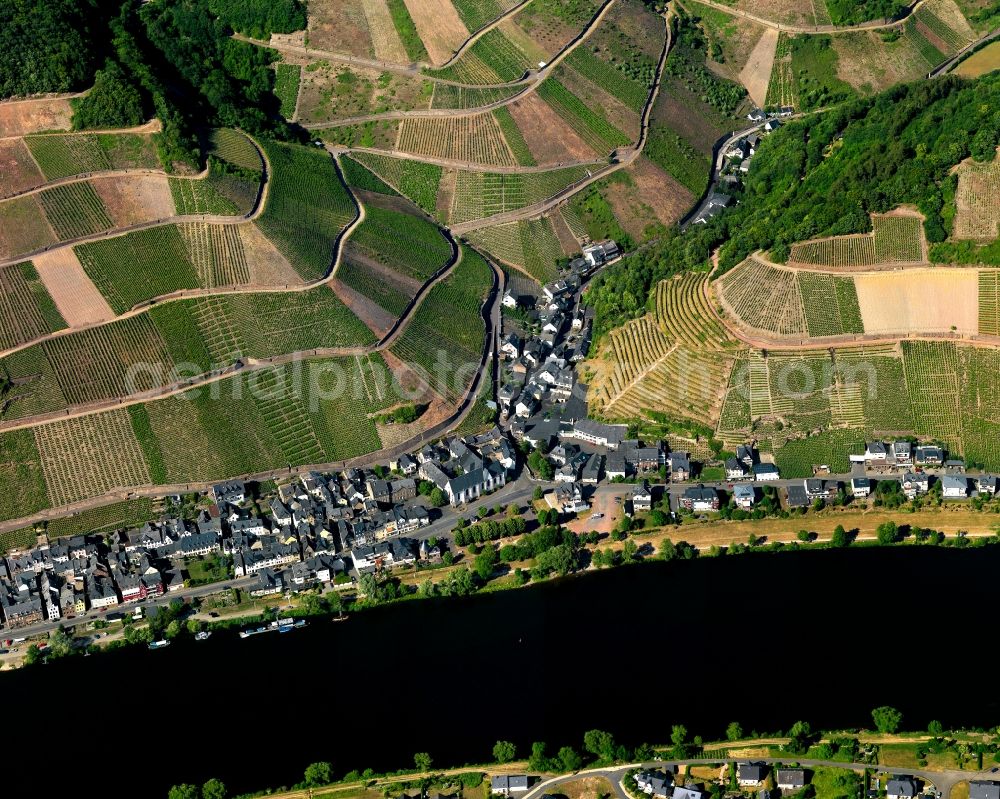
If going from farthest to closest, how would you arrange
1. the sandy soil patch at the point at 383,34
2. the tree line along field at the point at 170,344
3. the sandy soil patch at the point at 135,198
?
1. the sandy soil patch at the point at 383,34
2. the sandy soil patch at the point at 135,198
3. the tree line along field at the point at 170,344

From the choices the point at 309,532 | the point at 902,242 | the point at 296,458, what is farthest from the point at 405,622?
the point at 902,242

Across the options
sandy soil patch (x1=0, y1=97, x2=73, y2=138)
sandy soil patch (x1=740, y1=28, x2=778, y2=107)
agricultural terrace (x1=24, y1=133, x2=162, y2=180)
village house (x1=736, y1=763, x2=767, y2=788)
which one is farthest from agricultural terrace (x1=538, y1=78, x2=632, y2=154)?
village house (x1=736, y1=763, x2=767, y2=788)

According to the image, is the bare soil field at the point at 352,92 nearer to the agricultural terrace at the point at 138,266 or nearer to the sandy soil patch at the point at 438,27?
the sandy soil patch at the point at 438,27

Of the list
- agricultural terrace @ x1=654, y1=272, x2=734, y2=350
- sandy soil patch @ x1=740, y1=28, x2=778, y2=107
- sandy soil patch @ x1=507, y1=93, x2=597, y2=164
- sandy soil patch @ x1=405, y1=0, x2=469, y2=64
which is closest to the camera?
agricultural terrace @ x1=654, y1=272, x2=734, y2=350

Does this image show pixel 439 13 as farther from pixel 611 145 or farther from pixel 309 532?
pixel 309 532

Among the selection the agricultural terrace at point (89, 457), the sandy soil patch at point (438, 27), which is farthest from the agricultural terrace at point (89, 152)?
the sandy soil patch at point (438, 27)

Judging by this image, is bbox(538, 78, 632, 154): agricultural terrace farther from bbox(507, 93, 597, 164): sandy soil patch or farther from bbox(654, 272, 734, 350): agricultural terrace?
bbox(654, 272, 734, 350): agricultural terrace
